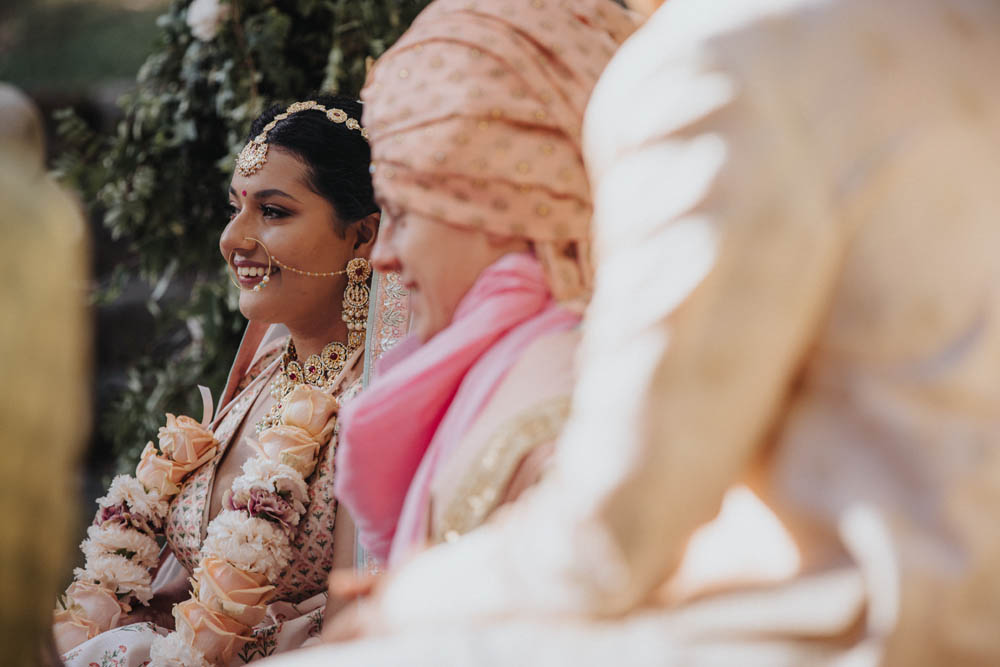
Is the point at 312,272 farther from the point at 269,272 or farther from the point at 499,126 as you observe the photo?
the point at 499,126

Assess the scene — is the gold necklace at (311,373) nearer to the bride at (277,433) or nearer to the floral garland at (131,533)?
the bride at (277,433)

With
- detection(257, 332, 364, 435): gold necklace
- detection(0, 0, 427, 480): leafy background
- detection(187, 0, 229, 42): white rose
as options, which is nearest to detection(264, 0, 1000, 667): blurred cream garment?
detection(257, 332, 364, 435): gold necklace

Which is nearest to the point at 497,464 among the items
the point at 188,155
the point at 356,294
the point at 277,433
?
the point at 277,433

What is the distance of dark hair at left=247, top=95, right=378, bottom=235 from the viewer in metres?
2.25

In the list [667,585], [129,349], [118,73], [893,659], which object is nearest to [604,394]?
[667,585]

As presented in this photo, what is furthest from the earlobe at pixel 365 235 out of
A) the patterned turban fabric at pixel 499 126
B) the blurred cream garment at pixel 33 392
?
the blurred cream garment at pixel 33 392

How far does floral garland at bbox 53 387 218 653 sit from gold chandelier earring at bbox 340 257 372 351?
37 cm

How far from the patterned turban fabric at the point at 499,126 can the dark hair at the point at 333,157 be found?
91 centimetres

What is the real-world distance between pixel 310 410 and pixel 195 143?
1617 millimetres

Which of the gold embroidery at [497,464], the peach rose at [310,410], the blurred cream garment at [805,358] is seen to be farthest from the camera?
the peach rose at [310,410]

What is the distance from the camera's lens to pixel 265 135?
230cm

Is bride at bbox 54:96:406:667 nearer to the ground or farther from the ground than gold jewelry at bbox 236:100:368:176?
nearer to the ground

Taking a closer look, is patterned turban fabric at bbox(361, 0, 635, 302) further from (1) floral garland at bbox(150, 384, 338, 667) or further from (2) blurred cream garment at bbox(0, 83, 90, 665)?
(1) floral garland at bbox(150, 384, 338, 667)

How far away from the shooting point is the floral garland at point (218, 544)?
1857 millimetres
